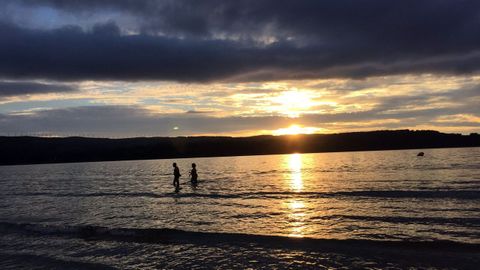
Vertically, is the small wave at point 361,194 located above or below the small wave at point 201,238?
above

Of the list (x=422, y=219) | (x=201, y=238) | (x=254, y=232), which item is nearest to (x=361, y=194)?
(x=422, y=219)

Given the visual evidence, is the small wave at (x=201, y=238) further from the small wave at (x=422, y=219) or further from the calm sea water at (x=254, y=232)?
the small wave at (x=422, y=219)

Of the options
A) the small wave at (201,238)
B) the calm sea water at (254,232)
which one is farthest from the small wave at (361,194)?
the small wave at (201,238)

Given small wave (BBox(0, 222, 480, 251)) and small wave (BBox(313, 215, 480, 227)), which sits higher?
small wave (BBox(313, 215, 480, 227))

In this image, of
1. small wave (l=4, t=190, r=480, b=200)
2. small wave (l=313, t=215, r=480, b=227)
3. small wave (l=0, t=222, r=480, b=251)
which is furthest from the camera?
small wave (l=4, t=190, r=480, b=200)

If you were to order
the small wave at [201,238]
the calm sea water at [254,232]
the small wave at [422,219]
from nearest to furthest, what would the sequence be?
the calm sea water at [254,232], the small wave at [201,238], the small wave at [422,219]

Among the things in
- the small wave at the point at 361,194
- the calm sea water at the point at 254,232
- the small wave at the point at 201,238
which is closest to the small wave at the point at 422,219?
the calm sea water at the point at 254,232

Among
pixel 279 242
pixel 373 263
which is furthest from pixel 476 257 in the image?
pixel 279 242

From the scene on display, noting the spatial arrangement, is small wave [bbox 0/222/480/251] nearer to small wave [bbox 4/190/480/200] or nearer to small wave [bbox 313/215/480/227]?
small wave [bbox 313/215/480/227]

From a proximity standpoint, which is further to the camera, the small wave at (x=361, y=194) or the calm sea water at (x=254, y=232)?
the small wave at (x=361, y=194)

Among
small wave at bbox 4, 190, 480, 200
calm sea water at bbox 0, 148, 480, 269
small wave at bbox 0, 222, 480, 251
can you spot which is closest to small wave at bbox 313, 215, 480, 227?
calm sea water at bbox 0, 148, 480, 269

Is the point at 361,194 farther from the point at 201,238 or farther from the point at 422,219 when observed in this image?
the point at 201,238

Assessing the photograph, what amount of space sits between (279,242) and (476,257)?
257 inches

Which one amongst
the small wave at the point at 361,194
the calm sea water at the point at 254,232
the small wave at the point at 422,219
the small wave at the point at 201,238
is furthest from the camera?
the small wave at the point at 361,194
